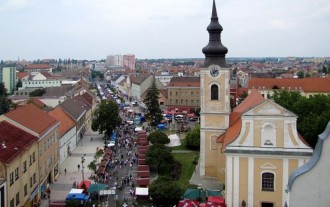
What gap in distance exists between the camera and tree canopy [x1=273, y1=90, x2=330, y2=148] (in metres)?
37.4

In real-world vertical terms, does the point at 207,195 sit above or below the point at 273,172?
below

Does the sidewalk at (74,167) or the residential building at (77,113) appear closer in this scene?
the sidewalk at (74,167)

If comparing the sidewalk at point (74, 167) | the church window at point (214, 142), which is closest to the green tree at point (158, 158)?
the church window at point (214, 142)

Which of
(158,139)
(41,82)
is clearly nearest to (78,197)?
(158,139)

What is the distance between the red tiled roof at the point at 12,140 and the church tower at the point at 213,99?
15.5 m

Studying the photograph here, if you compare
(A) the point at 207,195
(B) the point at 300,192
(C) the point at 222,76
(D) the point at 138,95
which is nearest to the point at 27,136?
(A) the point at 207,195

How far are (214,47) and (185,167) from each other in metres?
13.5

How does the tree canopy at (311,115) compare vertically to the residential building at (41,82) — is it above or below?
below

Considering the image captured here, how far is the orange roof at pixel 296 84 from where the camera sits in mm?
90844

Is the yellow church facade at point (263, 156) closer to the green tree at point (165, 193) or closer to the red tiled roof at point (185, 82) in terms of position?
the green tree at point (165, 193)

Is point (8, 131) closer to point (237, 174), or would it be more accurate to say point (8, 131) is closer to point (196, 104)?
point (237, 174)

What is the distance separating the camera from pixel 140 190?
34.8 meters

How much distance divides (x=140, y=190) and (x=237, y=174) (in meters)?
8.62

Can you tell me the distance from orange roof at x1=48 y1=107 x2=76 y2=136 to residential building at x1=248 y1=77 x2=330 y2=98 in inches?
Answer: 1845
